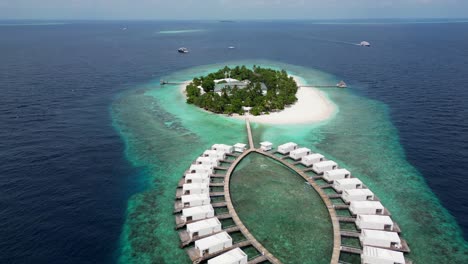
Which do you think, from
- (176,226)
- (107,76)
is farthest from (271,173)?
(107,76)

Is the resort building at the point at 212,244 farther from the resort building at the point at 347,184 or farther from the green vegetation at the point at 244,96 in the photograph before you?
the green vegetation at the point at 244,96

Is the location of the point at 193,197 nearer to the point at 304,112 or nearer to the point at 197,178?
the point at 197,178

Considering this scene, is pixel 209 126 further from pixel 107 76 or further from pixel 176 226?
pixel 107 76

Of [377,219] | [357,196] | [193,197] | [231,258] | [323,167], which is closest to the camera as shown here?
[231,258]

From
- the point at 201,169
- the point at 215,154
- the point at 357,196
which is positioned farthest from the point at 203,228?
the point at 357,196

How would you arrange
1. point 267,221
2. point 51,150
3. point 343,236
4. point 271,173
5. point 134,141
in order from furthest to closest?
point 134,141
point 51,150
point 271,173
point 267,221
point 343,236

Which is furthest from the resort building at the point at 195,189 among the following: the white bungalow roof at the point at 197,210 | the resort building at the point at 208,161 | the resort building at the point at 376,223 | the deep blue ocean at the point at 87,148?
the resort building at the point at 376,223

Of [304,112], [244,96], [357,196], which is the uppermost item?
[244,96]
